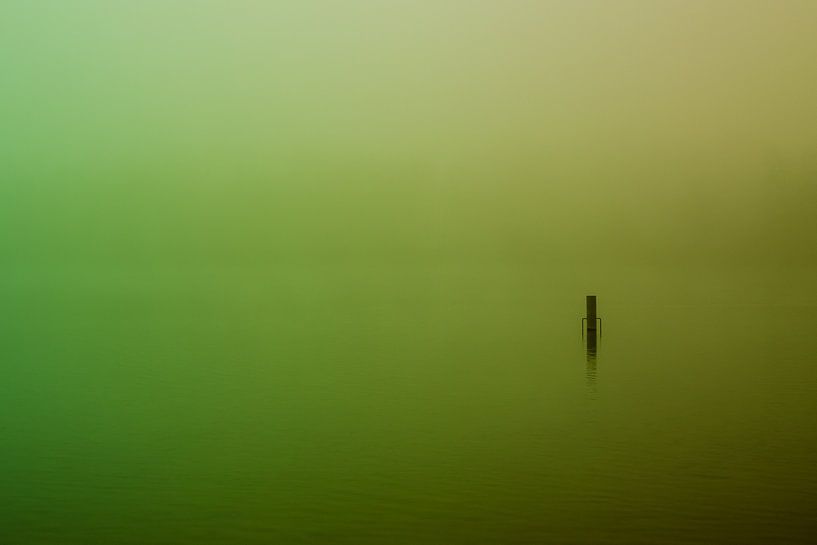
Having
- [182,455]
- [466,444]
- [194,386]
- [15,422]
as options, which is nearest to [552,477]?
[466,444]

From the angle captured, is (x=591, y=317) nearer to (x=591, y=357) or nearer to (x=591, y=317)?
(x=591, y=317)

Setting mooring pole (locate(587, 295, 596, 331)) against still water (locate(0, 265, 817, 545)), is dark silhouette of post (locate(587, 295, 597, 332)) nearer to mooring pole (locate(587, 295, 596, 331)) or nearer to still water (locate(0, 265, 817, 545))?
mooring pole (locate(587, 295, 596, 331))

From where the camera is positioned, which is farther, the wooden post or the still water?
the wooden post

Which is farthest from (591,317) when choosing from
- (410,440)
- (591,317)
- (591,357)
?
(410,440)

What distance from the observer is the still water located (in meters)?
9.58

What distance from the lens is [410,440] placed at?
46.9 feet

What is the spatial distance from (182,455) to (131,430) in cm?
244

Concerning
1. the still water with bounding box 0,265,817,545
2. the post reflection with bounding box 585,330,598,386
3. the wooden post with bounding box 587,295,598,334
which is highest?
the wooden post with bounding box 587,295,598,334

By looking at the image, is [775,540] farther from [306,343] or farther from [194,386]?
[306,343]

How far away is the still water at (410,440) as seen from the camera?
31.4ft

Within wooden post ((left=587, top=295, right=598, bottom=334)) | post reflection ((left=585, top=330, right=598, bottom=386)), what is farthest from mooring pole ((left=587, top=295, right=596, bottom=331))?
post reflection ((left=585, top=330, right=598, bottom=386))

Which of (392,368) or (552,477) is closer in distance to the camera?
(552,477)

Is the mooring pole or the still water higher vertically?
the mooring pole

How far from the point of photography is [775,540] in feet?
28.9
